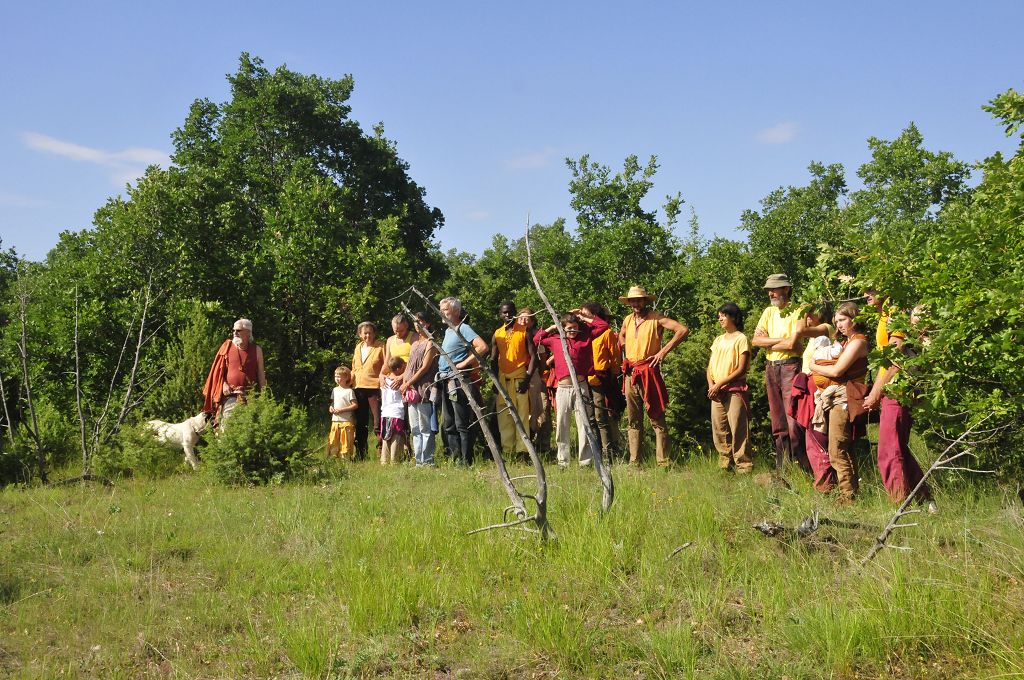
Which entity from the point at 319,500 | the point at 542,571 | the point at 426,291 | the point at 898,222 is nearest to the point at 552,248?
the point at 426,291

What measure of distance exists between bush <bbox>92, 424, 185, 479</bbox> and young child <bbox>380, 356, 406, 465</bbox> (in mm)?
2320

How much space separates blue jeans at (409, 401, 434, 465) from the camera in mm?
9828

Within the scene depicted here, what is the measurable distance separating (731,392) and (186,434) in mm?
6017

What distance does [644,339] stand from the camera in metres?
9.07

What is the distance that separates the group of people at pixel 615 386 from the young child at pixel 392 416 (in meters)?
0.01

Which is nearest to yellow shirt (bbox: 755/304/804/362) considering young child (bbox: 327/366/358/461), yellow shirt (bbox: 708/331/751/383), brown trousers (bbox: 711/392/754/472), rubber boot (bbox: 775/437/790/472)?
yellow shirt (bbox: 708/331/751/383)

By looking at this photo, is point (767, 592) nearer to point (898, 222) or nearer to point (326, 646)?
point (326, 646)

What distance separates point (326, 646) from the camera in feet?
15.3

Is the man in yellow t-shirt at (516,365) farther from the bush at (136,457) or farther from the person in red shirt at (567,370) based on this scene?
the bush at (136,457)

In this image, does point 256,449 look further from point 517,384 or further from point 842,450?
point 842,450

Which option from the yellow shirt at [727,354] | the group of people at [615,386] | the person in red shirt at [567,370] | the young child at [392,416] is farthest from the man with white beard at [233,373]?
the yellow shirt at [727,354]

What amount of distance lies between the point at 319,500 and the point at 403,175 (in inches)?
1031

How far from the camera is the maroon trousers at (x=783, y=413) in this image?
8156 millimetres

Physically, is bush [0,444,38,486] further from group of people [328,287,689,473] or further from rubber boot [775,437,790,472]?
rubber boot [775,437,790,472]
